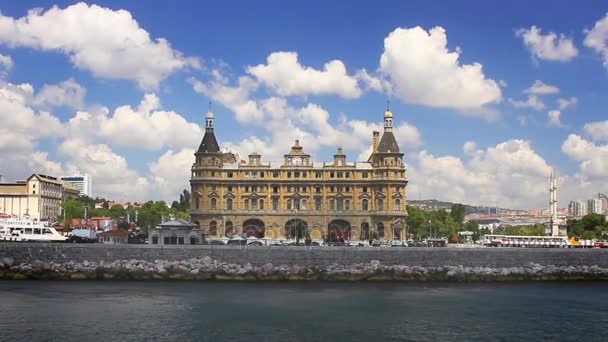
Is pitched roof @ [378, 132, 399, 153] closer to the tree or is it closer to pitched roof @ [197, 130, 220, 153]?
pitched roof @ [197, 130, 220, 153]

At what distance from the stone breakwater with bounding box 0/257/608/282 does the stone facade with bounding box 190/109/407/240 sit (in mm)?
35908

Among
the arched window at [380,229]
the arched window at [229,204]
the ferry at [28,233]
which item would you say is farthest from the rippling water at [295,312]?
the arched window at [229,204]

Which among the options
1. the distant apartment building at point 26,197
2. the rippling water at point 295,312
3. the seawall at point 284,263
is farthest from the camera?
the distant apartment building at point 26,197

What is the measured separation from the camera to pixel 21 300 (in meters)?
58.4

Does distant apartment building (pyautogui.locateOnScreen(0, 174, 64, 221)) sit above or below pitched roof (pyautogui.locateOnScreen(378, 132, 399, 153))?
Result: below

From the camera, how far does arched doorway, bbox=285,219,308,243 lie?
115 m

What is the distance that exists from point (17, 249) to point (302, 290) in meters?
35.3

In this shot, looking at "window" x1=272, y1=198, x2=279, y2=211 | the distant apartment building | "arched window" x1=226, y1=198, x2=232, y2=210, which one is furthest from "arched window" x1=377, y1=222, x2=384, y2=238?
the distant apartment building

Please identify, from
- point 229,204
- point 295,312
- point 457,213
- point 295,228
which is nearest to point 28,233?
point 229,204

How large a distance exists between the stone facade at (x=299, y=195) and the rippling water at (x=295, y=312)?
42987mm

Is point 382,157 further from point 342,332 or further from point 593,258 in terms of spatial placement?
point 342,332

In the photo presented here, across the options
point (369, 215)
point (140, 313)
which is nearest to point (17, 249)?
point (140, 313)

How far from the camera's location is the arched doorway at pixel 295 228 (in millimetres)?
115312

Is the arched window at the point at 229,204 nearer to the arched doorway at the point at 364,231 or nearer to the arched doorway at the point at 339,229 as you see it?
the arched doorway at the point at 339,229
